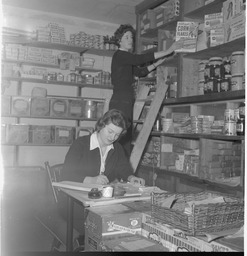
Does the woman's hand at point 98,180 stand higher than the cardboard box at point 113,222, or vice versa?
the woman's hand at point 98,180

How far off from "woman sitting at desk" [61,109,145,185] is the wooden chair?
0.59ft

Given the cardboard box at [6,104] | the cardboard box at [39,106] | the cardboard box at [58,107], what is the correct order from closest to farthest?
the cardboard box at [6,104]
the cardboard box at [39,106]
the cardboard box at [58,107]

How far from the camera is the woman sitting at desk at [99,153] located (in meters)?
2.18

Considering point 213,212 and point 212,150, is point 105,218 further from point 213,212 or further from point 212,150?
point 212,150

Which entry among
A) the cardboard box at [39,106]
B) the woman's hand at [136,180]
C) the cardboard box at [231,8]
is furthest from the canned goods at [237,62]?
the cardboard box at [39,106]

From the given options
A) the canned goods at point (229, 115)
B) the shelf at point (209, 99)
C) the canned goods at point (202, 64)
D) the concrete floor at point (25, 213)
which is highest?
the canned goods at point (202, 64)

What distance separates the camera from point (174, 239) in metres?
1.12

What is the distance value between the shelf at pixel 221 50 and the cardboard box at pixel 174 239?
2007mm

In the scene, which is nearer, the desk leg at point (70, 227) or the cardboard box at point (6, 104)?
the desk leg at point (70, 227)

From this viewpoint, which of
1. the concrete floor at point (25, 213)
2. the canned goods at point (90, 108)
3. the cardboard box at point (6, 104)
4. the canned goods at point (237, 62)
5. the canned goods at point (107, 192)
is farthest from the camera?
the canned goods at point (90, 108)

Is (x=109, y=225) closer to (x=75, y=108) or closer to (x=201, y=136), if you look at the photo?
(x=201, y=136)

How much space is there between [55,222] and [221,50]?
2.13 metres

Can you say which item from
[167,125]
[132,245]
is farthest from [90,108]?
[132,245]

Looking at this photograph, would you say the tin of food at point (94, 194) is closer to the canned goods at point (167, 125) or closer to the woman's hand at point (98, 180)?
the woman's hand at point (98, 180)
